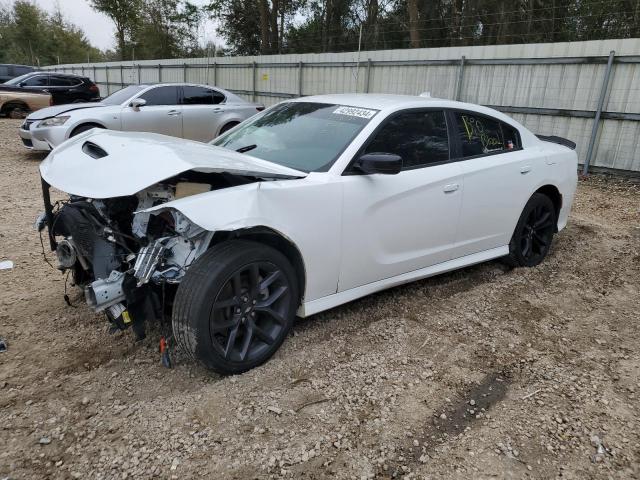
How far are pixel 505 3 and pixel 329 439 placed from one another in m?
19.4

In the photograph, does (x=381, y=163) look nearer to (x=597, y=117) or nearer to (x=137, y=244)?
(x=137, y=244)

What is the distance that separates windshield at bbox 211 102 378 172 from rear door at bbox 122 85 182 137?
6.11m

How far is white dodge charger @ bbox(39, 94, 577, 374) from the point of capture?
8.90 feet

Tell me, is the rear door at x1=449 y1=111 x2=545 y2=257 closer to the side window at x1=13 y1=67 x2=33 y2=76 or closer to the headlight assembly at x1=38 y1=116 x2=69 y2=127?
the headlight assembly at x1=38 y1=116 x2=69 y2=127

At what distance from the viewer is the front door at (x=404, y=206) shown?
10.8 ft

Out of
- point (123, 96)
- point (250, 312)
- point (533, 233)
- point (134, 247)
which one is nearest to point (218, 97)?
point (123, 96)

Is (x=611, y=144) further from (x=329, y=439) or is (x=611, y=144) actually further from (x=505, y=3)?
(x=505, y=3)

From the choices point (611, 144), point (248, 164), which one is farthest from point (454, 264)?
point (611, 144)

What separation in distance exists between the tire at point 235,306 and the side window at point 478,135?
200cm

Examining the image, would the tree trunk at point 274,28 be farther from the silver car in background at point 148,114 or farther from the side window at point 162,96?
the side window at point 162,96

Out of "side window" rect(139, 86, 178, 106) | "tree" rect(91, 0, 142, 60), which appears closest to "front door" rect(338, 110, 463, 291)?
"side window" rect(139, 86, 178, 106)

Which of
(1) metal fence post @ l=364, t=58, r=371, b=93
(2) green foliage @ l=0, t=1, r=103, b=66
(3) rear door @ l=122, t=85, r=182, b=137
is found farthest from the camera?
(2) green foliage @ l=0, t=1, r=103, b=66

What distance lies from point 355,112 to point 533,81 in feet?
23.4

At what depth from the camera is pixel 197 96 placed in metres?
10.5
